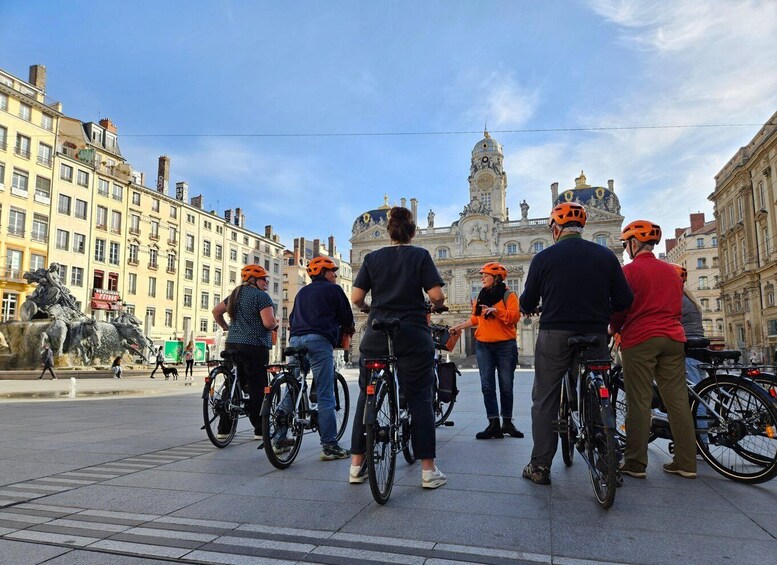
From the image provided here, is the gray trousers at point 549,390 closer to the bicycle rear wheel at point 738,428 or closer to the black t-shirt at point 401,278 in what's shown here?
the black t-shirt at point 401,278

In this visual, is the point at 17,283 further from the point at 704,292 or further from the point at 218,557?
the point at 704,292

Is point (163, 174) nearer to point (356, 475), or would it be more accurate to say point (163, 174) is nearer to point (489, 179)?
point (489, 179)

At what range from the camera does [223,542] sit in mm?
2838

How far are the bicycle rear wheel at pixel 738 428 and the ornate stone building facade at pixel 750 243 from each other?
34.9 meters

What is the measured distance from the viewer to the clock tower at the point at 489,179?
7194cm

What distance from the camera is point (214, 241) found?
200ft

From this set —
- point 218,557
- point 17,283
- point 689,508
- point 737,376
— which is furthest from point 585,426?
point 17,283

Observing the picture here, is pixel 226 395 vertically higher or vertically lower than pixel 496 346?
lower

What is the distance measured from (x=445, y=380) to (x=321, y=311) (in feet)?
6.49

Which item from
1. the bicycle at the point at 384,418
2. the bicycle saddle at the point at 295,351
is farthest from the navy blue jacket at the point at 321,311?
the bicycle at the point at 384,418

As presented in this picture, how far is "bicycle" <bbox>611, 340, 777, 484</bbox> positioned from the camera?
4.09m

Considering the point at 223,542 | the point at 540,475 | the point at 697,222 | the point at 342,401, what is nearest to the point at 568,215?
the point at 540,475

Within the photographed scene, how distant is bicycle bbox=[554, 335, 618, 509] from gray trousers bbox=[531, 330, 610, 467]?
0.20 feet

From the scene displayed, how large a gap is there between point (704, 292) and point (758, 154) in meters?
50.1
